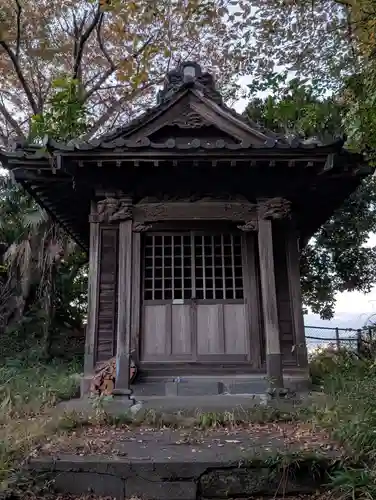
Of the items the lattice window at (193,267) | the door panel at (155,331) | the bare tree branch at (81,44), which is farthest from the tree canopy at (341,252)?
the door panel at (155,331)

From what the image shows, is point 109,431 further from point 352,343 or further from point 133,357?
point 352,343

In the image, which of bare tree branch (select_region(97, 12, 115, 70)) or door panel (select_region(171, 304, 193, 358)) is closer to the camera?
door panel (select_region(171, 304, 193, 358))

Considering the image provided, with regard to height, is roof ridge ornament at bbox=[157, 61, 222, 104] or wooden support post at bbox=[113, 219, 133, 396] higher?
roof ridge ornament at bbox=[157, 61, 222, 104]

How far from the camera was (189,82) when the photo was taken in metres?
8.49

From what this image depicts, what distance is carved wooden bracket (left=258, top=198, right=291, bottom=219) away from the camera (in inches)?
301

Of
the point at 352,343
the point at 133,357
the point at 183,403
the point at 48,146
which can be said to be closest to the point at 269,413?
the point at 183,403

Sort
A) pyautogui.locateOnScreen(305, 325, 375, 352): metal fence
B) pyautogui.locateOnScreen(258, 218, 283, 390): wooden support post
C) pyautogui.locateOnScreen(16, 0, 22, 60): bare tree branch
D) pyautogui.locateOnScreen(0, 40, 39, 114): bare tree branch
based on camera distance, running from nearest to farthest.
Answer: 1. pyautogui.locateOnScreen(258, 218, 283, 390): wooden support post
2. pyautogui.locateOnScreen(16, 0, 22, 60): bare tree branch
3. pyautogui.locateOnScreen(305, 325, 375, 352): metal fence
4. pyautogui.locateOnScreen(0, 40, 39, 114): bare tree branch

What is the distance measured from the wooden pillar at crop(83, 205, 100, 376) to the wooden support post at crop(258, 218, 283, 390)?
277 cm

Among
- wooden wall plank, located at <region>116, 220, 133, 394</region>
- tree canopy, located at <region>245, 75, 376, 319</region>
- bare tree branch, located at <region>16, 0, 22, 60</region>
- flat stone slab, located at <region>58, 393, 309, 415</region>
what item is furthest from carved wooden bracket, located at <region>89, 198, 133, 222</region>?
bare tree branch, located at <region>16, 0, 22, 60</region>

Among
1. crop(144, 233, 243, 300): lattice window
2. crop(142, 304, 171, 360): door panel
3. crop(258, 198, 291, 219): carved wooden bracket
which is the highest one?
crop(258, 198, 291, 219): carved wooden bracket

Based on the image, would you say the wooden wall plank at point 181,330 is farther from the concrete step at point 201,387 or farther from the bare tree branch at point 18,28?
the bare tree branch at point 18,28

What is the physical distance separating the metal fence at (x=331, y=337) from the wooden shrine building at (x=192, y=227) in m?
6.98

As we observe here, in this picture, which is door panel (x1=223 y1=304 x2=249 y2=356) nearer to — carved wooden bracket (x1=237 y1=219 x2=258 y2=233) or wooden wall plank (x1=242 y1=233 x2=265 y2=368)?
wooden wall plank (x1=242 y1=233 x2=265 y2=368)

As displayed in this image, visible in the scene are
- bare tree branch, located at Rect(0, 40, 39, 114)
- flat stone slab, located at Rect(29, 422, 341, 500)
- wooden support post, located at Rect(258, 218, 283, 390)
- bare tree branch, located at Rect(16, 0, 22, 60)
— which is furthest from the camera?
bare tree branch, located at Rect(0, 40, 39, 114)
